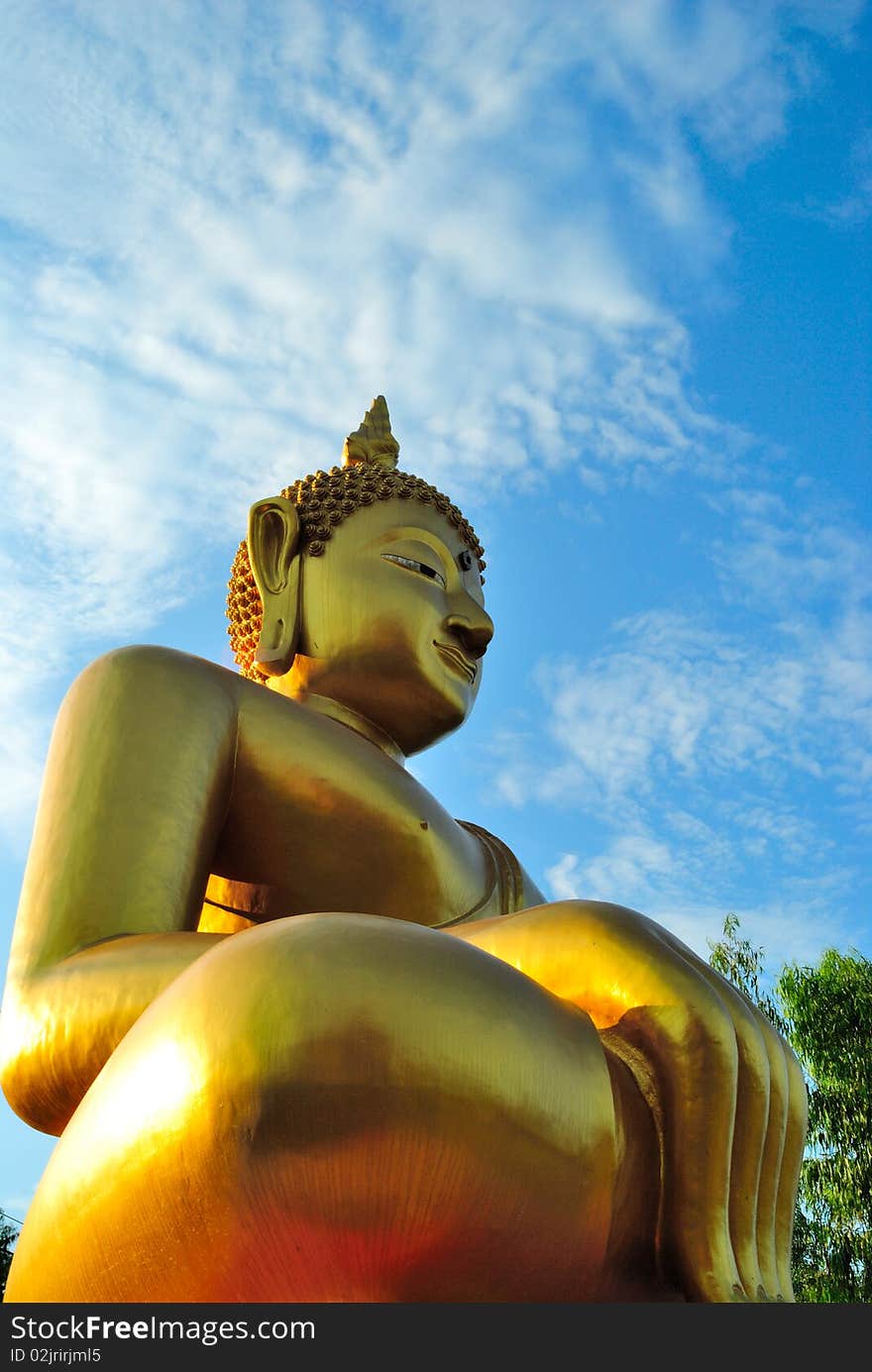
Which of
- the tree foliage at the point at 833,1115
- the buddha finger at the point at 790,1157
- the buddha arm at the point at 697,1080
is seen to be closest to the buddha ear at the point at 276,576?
the buddha arm at the point at 697,1080

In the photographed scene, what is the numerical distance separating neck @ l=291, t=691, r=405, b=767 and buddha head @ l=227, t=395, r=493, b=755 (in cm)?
1

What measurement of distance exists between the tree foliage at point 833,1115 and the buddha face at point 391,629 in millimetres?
9868

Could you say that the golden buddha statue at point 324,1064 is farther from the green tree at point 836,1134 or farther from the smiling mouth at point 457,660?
the green tree at point 836,1134

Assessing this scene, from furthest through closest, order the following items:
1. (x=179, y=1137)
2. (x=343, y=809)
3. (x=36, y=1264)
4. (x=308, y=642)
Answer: (x=308, y=642) → (x=343, y=809) → (x=36, y=1264) → (x=179, y=1137)

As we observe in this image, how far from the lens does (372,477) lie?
462cm

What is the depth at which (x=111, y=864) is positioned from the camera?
125 inches

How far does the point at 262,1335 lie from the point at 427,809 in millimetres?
2104

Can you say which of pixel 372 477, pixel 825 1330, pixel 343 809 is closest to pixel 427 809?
pixel 343 809

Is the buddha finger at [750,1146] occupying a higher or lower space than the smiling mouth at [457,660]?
lower

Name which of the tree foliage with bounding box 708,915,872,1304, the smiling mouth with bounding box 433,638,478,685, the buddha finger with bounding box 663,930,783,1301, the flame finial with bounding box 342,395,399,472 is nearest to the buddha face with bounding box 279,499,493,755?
the smiling mouth with bounding box 433,638,478,685

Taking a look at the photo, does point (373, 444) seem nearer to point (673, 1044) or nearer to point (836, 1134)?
point (673, 1044)

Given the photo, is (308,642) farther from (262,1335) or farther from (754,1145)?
(262,1335)

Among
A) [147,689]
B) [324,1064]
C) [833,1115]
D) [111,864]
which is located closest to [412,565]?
[147,689]

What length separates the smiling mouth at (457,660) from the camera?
434 centimetres
